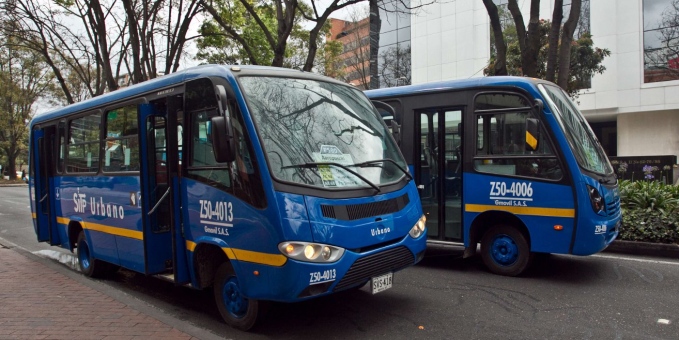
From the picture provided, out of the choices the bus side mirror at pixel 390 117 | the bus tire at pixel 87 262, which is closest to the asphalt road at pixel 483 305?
the bus tire at pixel 87 262

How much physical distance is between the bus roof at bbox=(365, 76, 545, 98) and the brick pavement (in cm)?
486

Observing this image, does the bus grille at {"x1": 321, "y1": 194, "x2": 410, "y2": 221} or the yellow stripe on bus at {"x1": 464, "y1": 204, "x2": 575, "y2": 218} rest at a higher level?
the bus grille at {"x1": 321, "y1": 194, "x2": 410, "y2": 221}

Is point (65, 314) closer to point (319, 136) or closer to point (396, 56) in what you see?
point (319, 136)

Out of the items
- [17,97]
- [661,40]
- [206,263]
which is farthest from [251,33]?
[17,97]

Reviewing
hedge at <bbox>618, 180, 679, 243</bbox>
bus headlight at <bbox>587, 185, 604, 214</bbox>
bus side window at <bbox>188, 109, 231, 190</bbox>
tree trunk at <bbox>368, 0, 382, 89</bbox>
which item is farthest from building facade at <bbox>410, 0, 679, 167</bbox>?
bus side window at <bbox>188, 109, 231, 190</bbox>

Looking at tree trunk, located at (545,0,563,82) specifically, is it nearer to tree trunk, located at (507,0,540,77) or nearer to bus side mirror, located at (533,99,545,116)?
tree trunk, located at (507,0,540,77)

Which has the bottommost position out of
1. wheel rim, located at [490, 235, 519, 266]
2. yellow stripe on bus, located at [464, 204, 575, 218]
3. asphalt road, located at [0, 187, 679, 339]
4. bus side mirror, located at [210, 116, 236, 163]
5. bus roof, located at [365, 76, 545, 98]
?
asphalt road, located at [0, 187, 679, 339]

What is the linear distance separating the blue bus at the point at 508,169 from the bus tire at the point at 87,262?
4847mm

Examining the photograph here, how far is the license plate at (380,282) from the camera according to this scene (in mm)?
4703

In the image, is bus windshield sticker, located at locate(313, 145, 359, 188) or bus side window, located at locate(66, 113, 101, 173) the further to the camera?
bus side window, located at locate(66, 113, 101, 173)

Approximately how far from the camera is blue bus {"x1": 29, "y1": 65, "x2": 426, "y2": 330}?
437 cm

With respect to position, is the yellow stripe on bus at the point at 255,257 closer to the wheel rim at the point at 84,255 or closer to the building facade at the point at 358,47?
the wheel rim at the point at 84,255

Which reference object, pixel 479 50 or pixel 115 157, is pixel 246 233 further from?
pixel 479 50

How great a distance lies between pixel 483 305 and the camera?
18.5ft
